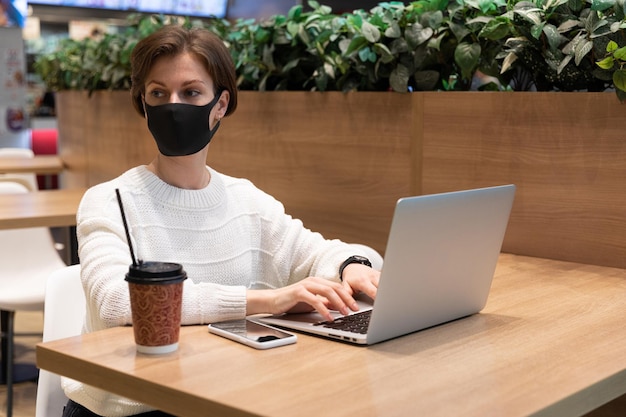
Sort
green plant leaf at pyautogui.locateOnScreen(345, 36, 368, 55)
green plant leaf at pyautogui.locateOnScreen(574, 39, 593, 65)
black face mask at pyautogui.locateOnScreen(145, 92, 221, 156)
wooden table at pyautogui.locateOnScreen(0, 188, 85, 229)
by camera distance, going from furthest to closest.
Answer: wooden table at pyautogui.locateOnScreen(0, 188, 85, 229) → green plant leaf at pyautogui.locateOnScreen(345, 36, 368, 55) → green plant leaf at pyautogui.locateOnScreen(574, 39, 593, 65) → black face mask at pyautogui.locateOnScreen(145, 92, 221, 156)

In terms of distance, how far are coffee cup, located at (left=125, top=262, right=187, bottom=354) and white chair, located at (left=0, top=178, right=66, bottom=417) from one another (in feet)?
6.39

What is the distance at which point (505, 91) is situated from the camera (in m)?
2.44

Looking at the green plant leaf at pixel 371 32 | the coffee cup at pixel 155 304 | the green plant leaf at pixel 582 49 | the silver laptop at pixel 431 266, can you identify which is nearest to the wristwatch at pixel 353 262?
the silver laptop at pixel 431 266

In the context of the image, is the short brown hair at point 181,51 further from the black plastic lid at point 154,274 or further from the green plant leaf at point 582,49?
the green plant leaf at point 582,49

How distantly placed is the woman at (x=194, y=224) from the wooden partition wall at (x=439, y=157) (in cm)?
63

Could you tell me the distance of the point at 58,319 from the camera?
6.49ft

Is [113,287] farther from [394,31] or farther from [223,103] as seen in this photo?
[394,31]

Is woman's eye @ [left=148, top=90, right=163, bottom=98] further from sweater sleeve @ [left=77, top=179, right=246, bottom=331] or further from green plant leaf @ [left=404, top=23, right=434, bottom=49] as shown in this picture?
green plant leaf @ [left=404, top=23, right=434, bottom=49]

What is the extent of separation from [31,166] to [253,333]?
4175 millimetres

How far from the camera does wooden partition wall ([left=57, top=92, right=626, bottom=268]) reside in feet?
7.34

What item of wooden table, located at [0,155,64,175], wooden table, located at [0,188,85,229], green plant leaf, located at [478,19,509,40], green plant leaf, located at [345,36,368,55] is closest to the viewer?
green plant leaf, located at [478,19,509,40]

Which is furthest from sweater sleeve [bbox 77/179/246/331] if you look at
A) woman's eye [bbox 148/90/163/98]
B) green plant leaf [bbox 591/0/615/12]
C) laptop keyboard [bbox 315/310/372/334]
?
green plant leaf [bbox 591/0/615/12]

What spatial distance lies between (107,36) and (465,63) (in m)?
2.63

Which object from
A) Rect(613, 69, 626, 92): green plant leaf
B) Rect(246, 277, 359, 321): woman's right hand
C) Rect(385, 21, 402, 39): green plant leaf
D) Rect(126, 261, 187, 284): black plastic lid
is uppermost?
Rect(385, 21, 402, 39): green plant leaf
